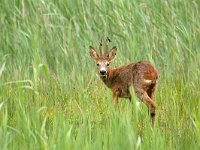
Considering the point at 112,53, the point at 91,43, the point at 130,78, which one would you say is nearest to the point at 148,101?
the point at 130,78

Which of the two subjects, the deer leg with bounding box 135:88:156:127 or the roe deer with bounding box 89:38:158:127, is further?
the roe deer with bounding box 89:38:158:127

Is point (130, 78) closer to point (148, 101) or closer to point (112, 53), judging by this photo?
point (112, 53)

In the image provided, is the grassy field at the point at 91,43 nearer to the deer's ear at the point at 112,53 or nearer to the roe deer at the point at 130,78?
the roe deer at the point at 130,78

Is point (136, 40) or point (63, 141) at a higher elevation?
point (136, 40)

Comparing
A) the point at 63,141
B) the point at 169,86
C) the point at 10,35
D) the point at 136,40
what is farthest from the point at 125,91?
the point at 63,141

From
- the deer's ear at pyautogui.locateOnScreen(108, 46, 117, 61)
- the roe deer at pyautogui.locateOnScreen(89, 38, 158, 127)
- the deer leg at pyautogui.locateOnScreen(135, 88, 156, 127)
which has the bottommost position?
the deer leg at pyautogui.locateOnScreen(135, 88, 156, 127)

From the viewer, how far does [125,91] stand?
7.21m

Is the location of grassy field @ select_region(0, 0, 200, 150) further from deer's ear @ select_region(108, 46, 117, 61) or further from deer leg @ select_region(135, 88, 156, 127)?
deer's ear @ select_region(108, 46, 117, 61)

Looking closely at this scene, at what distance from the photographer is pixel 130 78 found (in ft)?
23.4

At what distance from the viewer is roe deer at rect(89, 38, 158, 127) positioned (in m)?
6.74

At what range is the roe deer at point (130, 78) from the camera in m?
6.74

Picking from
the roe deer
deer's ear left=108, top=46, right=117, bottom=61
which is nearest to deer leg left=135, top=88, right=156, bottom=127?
the roe deer

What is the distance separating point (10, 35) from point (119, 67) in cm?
147

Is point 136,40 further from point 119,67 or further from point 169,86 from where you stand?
point 169,86
